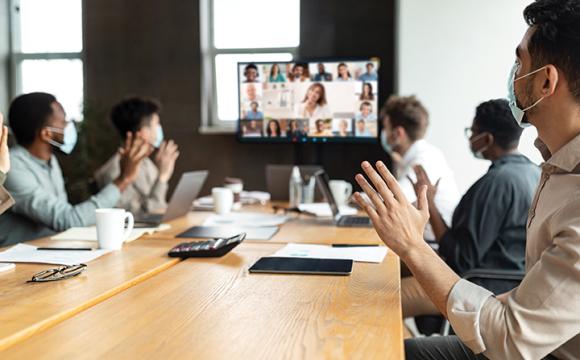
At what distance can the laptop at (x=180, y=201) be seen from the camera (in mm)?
2543

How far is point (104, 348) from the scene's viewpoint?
100 centimetres

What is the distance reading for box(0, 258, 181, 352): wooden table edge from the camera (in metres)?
1.04

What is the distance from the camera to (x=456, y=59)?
439 centimetres

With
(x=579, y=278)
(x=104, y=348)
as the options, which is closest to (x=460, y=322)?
(x=579, y=278)

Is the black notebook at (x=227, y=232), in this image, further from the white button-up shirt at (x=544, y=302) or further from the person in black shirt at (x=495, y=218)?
the white button-up shirt at (x=544, y=302)

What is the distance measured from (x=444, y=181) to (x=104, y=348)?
240cm

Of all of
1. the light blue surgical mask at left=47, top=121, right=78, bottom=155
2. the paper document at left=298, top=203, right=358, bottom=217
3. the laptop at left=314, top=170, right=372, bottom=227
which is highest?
the light blue surgical mask at left=47, top=121, right=78, bottom=155

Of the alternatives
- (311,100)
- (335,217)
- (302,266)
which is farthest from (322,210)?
(311,100)

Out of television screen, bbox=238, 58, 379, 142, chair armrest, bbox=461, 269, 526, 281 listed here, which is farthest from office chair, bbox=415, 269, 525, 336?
television screen, bbox=238, 58, 379, 142

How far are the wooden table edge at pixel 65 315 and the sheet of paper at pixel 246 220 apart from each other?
36.0 inches

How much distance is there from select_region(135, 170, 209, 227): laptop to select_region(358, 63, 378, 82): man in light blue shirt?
1853 mm

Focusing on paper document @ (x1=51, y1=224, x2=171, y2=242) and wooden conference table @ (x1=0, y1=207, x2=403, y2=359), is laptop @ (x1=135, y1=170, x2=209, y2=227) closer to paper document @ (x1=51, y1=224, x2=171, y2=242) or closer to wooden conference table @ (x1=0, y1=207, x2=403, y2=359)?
paper document @ (x1=51, y1=224, x2=171, y2=242)

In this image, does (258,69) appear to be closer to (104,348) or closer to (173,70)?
(173,70)

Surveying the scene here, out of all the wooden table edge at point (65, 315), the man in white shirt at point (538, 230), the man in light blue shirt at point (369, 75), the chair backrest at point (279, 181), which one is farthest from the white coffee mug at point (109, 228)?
the man in light blue shirt at point (369, 75)
